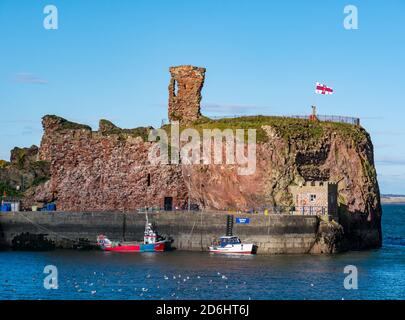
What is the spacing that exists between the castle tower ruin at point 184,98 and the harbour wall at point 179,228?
739 inches

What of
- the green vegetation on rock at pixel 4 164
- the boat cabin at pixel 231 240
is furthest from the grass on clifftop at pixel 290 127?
the green vegetation on rock at pixel 4 164

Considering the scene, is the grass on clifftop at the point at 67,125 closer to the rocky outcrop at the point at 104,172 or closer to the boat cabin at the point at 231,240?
the rocky outcrop at the point at 104,172

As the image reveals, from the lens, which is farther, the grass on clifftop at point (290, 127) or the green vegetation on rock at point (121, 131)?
the green vegetation on rock at point (121, 131)

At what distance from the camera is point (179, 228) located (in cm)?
9650

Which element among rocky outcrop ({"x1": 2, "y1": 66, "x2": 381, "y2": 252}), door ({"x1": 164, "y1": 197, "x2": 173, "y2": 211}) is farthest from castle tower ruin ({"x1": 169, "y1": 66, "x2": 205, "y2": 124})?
door ({"x1": 164, "y1": 197, "x2": 173, "y2": 211})

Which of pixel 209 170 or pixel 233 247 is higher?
pixel 209 170

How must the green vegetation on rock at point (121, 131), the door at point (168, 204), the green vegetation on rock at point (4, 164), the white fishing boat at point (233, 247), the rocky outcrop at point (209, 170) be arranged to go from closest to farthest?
the white fishing boat at point (233, 247)
the rocky outcrop at point (209, 170)
the door at point (168, 204)
the green vegetation on rock at point (121, 131)
the green vegetation on rock at point (4, 164)

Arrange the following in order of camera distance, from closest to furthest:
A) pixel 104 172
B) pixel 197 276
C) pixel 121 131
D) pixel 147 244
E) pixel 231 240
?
pixel 197 276, pixel 231 240, pixel 147 244, pixel 104 172, pixel 121 131

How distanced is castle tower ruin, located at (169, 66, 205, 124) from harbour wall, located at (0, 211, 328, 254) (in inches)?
739

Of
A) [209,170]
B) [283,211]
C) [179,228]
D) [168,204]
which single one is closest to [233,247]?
[179,228]

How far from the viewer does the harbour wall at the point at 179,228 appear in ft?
303

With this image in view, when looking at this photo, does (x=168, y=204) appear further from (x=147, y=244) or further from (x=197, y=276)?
(x=197, y=276)

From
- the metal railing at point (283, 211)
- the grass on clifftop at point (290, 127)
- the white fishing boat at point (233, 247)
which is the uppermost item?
the grass on clifftop at point (290, 127)

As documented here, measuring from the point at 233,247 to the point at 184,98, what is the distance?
26.8 m
